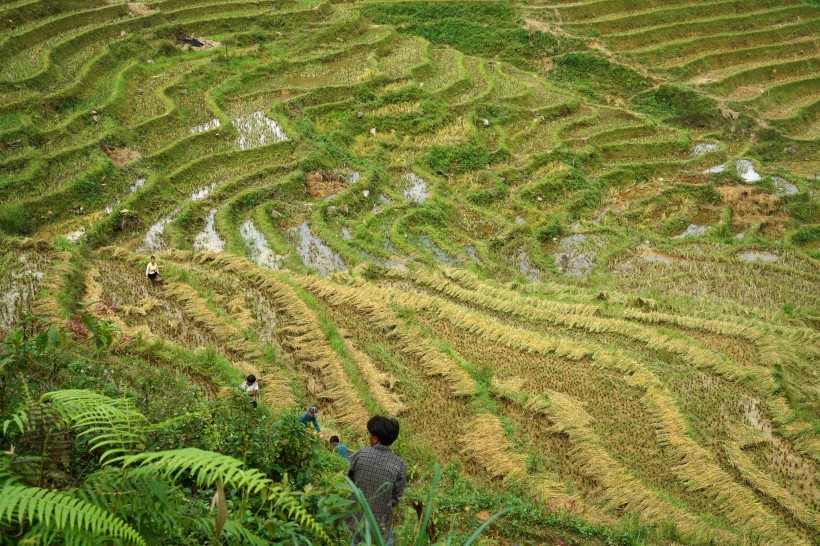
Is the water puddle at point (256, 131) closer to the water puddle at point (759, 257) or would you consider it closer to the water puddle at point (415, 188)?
the water puddle at point (415, 188)

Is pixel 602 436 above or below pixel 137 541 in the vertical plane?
below

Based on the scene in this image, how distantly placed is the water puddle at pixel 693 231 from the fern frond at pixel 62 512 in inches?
581

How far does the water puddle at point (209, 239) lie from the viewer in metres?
Answer: 11.6

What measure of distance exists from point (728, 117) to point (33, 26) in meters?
19.6

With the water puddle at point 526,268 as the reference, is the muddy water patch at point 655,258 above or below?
below

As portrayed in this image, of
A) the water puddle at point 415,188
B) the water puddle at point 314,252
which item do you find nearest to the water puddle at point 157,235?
the water puddle at point 314,252

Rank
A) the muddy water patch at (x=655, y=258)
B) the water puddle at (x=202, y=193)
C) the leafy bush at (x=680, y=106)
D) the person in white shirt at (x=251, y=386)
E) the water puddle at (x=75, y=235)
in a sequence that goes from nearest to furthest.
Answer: the person in white shirt at (x=251, y=386) → the water puddle at (x=75, y=235) → the water puddle at (x=202, y=193) → the muddy water patch at (x=655, y=258) → the leafy bush at (x=680, y=106)

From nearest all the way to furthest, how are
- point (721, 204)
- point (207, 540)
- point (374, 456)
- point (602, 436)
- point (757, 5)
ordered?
point (207, 540) → point (374, 456) → point (602, 436) → point (721, 204) → point (757, 5)

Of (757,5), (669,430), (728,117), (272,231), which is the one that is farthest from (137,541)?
(757,5)

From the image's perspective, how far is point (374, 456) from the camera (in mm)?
3789

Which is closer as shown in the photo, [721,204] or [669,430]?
[669,430]

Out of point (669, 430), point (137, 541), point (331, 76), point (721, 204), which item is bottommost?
point (721, 204)

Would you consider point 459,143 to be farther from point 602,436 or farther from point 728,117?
point 602,436

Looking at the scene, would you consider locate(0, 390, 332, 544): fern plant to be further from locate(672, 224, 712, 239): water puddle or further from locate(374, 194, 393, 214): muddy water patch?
locate(672, 224, 712, 239): water puddle
